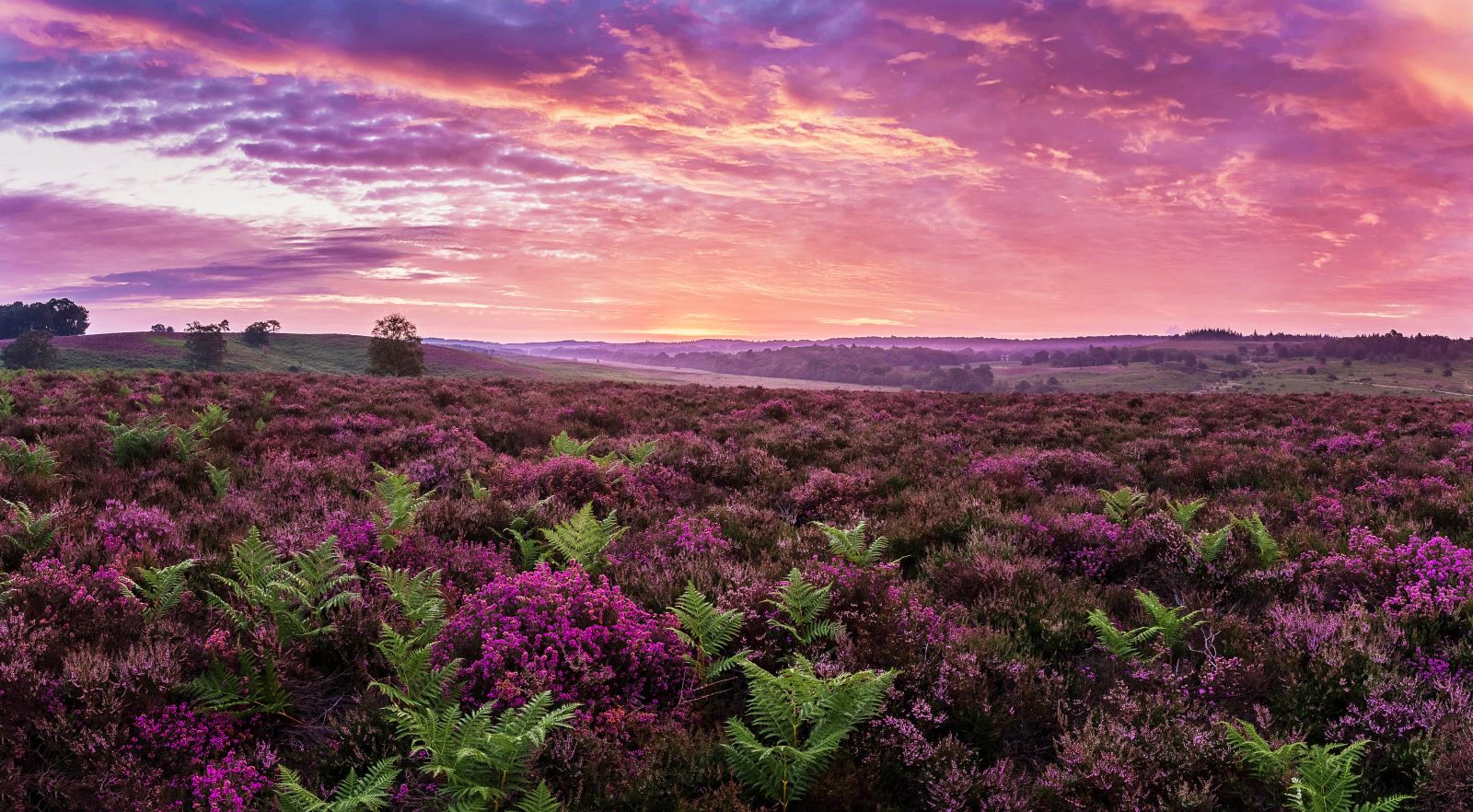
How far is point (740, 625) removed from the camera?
4.30 metres

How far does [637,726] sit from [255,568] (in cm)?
315

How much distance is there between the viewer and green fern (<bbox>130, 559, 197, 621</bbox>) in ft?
14.1

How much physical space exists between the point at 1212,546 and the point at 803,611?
403 centimetres

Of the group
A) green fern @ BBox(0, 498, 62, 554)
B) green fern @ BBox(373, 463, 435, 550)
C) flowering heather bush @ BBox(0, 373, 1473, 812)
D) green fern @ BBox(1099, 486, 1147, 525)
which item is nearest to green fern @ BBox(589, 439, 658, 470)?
flowering heather bush @ BBox(0, 373, 1473, 812)

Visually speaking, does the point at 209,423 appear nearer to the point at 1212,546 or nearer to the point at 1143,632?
the point at 1143,632

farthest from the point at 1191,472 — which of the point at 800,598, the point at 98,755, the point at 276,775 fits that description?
the point at 98,755

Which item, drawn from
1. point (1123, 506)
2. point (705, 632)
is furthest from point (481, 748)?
point (1123, 506)

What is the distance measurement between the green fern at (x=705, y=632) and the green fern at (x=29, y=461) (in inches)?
346

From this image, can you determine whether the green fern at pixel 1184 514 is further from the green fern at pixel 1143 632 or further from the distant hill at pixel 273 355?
the distant hill at pixel 273 355

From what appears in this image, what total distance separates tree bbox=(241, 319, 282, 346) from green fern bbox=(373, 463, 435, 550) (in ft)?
444

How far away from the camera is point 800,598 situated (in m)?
4.45

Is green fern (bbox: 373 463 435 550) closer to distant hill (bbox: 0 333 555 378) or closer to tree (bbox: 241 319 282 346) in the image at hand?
distant hill (bbox: 0 333 555 378)

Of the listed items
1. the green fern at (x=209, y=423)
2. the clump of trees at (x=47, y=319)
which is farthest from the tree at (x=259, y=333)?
the green fern at (x=209, y=423)

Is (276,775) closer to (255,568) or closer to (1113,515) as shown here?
(255,568)
